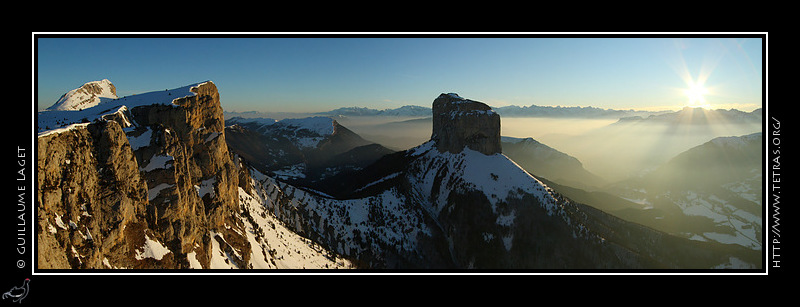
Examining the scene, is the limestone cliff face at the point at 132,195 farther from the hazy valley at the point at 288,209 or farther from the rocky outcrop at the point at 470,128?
the rocky outcrop at the point at 470,128

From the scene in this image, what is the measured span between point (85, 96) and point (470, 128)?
3386 inches

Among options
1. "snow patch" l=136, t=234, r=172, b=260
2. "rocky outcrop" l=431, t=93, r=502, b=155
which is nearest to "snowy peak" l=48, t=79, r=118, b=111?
"snow patch" l=136, t=234, r=172, b=260

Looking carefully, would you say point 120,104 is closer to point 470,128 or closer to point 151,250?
point 151,250

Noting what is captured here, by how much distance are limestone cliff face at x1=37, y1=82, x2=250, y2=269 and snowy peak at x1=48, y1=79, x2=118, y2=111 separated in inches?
333

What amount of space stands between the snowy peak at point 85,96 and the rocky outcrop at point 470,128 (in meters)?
82.3

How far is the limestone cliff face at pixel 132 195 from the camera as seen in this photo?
15008mm

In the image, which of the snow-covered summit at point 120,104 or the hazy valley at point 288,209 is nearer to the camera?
the hazy valley at point 288,209

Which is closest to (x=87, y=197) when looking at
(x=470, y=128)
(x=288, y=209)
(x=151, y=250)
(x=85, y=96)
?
(x=151, y=250)

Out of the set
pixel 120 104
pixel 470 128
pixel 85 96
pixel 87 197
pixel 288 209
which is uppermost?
pixel 85 96

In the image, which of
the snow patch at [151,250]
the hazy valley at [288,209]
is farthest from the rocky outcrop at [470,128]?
the snow patch at [151,250]

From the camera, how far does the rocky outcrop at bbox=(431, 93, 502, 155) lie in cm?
9306

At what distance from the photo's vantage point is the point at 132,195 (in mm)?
21703
